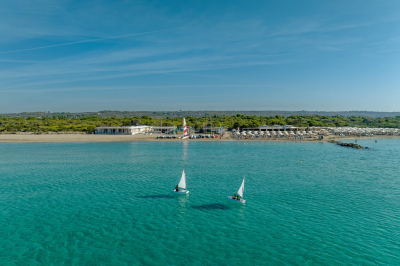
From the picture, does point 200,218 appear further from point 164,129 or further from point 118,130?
point 164,129

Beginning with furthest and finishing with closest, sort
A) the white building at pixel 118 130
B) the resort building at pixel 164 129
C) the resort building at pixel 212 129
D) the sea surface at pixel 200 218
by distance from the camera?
the resort building at pixel 164 129
the resort building at pixel 212 129
the white building at pixel 118 130
the sea surface at pixel 200 218

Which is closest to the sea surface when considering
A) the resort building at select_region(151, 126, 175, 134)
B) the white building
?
the white building

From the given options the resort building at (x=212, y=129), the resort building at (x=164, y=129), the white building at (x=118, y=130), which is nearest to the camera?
the white building at (x=118, y=130)

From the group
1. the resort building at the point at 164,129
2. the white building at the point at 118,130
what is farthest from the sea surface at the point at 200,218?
the resort building at the point at 164,129

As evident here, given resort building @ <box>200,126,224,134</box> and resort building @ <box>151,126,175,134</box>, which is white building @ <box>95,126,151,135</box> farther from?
resort building @ <box>200,126,224,134</box>

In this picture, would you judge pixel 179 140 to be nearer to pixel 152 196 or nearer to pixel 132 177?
pixel 132 177

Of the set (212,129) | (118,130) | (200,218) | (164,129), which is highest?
(212,129)

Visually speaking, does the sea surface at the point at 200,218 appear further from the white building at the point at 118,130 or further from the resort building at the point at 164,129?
the resort building at the point at 164,129

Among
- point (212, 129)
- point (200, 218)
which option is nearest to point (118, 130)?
point (212, 129)

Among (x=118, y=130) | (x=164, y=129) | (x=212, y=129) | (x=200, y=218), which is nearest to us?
(x=200, y=218)
